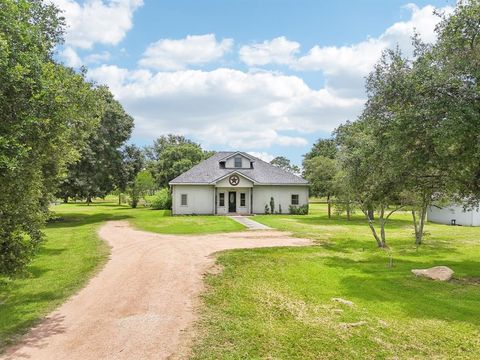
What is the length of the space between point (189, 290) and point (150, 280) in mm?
1607

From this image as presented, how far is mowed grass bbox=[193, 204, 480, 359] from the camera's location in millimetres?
6980

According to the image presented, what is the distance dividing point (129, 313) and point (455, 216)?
1249 inches

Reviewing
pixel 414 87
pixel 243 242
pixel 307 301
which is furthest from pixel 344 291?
pixel 243 242

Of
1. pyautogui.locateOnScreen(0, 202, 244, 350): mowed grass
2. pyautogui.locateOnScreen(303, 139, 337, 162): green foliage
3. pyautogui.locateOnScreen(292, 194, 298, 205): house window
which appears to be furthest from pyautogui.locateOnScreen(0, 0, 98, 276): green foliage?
pyautogui.locateOnScreen(303, 139, 337, 162): green foliage

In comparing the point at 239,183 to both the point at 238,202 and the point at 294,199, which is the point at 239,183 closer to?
the point at 238,202

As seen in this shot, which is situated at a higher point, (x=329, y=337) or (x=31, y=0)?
(x=31, y=0)

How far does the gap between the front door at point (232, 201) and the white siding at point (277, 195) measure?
1976mm

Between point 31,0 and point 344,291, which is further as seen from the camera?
point 31,0

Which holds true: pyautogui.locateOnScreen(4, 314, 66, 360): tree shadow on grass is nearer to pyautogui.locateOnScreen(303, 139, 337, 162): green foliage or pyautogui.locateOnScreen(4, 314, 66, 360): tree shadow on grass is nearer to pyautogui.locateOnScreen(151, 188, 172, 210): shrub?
pyautogui.locateOnScreen(151, 188, 172, 210): shrub

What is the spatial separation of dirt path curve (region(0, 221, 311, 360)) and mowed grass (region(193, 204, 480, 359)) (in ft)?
2.03

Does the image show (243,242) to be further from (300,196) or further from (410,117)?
(300,196)

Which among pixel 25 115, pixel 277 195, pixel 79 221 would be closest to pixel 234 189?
pixel 277 195

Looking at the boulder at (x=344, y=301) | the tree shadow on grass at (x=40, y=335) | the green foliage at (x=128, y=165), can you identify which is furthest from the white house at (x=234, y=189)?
the tree shadow on grass at (x=40, y=335)

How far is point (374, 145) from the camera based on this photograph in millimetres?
14367
